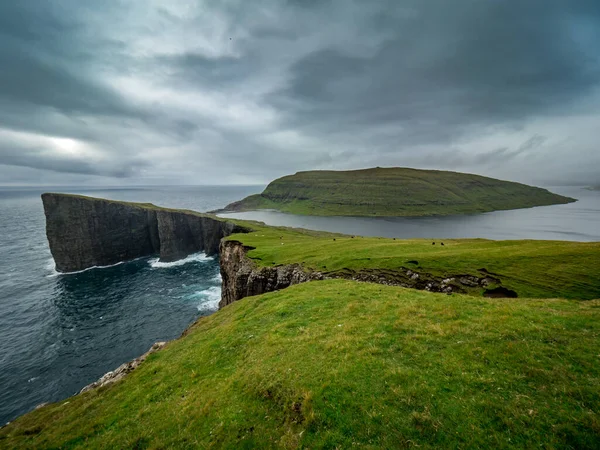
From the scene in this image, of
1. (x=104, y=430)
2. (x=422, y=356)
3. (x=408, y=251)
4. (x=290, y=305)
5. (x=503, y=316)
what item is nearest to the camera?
(x=422, y=356)

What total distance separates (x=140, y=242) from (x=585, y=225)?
29125cm

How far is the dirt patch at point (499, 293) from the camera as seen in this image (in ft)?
84.9

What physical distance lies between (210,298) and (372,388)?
67.2 metres

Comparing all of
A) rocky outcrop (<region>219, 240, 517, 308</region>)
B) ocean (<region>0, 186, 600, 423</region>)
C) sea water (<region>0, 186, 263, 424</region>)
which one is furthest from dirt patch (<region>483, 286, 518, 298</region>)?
sea water (<region>0, 186, 263, 424</region>)

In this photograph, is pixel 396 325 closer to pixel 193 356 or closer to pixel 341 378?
pixel 341 378

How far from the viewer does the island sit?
1003 cm

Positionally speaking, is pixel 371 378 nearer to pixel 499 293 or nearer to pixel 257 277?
pixel 499 293

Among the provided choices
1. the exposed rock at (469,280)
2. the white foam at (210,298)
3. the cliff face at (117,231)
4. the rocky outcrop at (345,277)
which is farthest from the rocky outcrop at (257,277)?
the cliff face at (117,231)

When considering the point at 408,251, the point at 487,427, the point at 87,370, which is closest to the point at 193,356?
the point at 487,427

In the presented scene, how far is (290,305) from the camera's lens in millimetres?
25109

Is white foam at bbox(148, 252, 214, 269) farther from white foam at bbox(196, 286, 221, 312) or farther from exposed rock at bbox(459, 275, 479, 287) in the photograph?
exposed rock at bbox(459, 275, 479, 287)

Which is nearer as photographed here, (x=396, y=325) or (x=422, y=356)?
(x=422, y=356)

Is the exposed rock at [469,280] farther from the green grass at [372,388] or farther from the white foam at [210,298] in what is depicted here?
the white foam at [210,298]

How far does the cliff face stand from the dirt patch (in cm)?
9347
